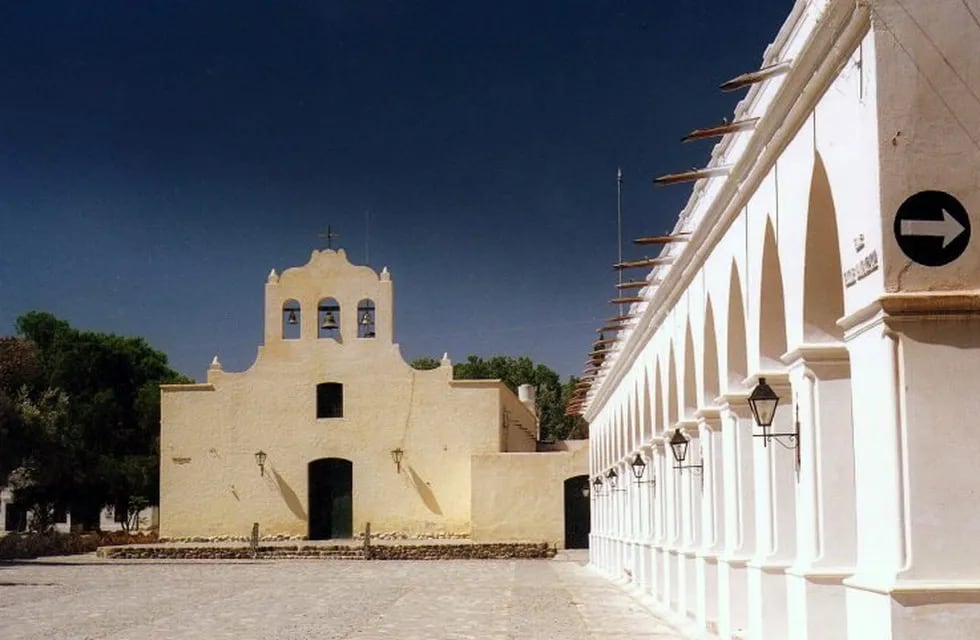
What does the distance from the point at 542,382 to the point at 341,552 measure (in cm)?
5186

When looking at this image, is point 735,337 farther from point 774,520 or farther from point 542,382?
point 542,382

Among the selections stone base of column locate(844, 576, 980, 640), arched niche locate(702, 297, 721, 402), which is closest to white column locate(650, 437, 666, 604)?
arched niche locate(702, 297, 721, 402)

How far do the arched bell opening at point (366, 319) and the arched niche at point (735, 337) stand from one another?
29.6 metres

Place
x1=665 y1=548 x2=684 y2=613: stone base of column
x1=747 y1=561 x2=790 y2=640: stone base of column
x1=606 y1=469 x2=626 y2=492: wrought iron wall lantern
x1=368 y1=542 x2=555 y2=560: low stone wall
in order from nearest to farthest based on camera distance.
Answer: x1=747 y1=561 x2=790 y2=640: stone base of column, x1=665 y1=548 x2=684 y2=613: stone base of column, x1=606 y1=469 x2=626 y2=492: wrought iron wall lantern, x1=368 y1=542 x2=555 y2=560: low stone wall

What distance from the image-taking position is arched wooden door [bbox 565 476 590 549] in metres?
44.0

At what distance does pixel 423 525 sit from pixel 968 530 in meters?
34.7

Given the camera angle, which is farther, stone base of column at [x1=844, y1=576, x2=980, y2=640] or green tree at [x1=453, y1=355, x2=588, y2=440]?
green tree at [x1=453, y1=355, x2=588, y2=440]

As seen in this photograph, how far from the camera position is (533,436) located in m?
50.9

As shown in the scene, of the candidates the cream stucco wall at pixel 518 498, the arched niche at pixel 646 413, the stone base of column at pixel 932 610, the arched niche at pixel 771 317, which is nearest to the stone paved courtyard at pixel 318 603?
the arched niche at pixel 646 413

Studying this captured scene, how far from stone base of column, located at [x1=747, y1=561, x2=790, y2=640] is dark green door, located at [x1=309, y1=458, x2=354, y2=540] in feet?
102

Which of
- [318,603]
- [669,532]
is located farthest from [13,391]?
[669,532]

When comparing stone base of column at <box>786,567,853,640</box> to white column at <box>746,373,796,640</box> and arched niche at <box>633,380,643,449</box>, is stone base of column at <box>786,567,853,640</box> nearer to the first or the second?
white column at <box>746,373,796,640</box>

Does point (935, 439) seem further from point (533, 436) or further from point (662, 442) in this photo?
point (533, 436)

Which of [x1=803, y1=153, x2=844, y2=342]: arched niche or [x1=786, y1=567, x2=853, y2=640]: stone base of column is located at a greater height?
[x1=803, y1=153, x2=844, y2=342]: arched niche
